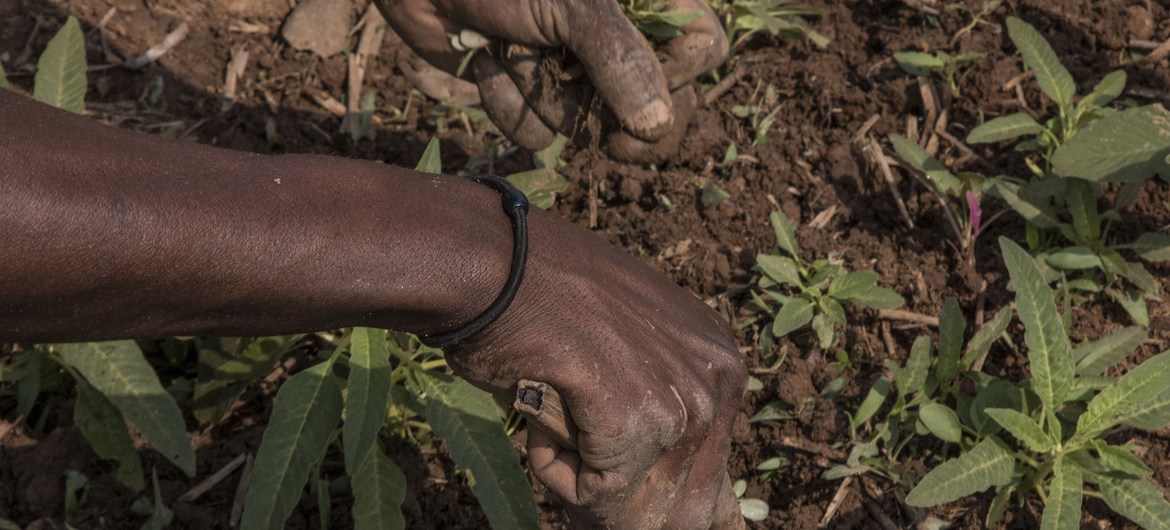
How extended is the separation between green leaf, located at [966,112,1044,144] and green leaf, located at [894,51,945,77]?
1.13ft

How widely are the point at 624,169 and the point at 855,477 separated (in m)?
1.16

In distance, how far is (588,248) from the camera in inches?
81.4

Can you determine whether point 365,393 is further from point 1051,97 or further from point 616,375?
point 1051,97

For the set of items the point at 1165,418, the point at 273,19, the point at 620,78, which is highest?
the point at 620,78

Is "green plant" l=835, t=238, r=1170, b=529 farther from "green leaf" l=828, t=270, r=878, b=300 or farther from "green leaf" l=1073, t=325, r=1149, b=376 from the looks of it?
"green leaf" l=828, t=270, r=878, b=300

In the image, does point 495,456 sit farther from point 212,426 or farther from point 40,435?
point 40,435

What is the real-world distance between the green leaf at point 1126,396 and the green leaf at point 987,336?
1.00ft

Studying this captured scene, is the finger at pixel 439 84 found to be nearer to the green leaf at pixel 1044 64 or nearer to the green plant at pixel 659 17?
the green plant at pixel 659 17

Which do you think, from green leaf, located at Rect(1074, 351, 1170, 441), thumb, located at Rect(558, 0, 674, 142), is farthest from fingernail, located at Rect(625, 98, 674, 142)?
green leaf, located at Rect(1074, 351, 1170, 441)

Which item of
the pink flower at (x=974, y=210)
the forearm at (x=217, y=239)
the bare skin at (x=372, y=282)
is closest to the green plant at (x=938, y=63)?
the pink flower at (x=974, y=210)

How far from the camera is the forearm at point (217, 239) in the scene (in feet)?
5.16

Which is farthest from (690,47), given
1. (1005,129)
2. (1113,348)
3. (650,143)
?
(1113,348)

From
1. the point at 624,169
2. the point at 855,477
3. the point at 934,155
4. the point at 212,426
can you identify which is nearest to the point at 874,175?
the point at 934,155

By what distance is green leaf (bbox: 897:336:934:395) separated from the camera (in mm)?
2750
